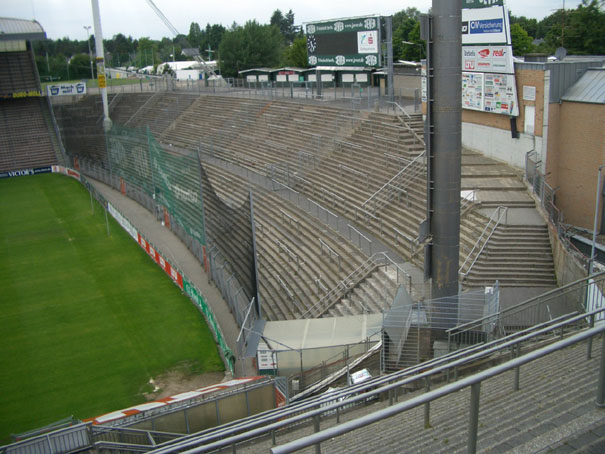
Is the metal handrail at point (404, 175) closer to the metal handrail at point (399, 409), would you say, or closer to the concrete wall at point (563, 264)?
the concrete wall at point (563, 264)

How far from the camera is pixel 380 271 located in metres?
18.4

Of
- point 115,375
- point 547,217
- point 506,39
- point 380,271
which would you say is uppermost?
point 506,39

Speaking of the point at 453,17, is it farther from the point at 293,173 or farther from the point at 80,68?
the point at 80,68

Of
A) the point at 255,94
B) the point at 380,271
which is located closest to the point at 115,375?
the point at 380,271

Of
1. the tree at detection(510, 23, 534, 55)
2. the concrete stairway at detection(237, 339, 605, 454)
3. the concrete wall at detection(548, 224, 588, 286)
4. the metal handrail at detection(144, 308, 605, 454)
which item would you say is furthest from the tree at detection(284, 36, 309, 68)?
the concrete stairway at detection(237, 339, 605, 454)

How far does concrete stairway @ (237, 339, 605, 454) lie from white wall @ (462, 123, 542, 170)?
46.5 feet

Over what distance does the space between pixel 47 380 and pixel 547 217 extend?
1449cm

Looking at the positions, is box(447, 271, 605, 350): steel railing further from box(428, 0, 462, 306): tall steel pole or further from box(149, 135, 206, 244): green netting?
box(149, 135, 206, 244): green netting

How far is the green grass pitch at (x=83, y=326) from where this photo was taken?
15.9 meters

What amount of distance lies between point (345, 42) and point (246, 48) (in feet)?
147

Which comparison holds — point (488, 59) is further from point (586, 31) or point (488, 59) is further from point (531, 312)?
point (586, 31)

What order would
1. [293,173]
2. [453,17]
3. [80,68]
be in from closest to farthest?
[453,17] < [293,173] < [80,68]

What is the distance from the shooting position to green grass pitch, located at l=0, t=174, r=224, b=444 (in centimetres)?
1595

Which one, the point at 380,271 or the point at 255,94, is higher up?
the point at 255,94
